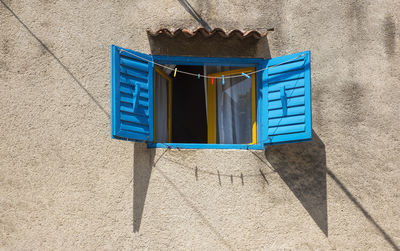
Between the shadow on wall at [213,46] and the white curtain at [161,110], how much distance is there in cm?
45

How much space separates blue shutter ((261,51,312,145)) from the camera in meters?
5.99

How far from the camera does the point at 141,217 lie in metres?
6.12

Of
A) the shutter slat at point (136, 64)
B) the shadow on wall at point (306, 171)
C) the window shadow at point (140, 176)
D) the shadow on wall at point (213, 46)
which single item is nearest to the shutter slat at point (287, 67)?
the shadow on wall at point (213, 46)

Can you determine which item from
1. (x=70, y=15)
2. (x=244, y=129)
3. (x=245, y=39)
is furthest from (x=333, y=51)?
(x=70, y=15)

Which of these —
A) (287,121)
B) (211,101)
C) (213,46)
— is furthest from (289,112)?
(213,46)

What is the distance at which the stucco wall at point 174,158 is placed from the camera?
20.0 feet

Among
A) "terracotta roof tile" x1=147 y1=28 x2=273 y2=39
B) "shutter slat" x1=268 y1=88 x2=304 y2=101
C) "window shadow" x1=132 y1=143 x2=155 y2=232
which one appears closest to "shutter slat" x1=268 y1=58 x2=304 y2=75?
"shutter slat" x1=268 y1=88 x2=304 y2=101

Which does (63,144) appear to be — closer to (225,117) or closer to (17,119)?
(17,119)

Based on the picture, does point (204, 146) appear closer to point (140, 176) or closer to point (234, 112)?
point (234, 112)

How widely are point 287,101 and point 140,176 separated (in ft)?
6.89

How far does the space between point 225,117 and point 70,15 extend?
8.27 feet

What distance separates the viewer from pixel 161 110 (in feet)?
21.9

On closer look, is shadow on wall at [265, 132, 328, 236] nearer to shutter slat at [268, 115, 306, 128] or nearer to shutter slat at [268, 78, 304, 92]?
shutter slat at [268, 115, 306, 128]

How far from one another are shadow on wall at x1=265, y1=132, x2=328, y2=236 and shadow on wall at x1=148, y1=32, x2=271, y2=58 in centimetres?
134
